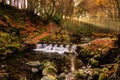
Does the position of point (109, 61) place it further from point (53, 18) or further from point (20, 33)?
point (53, 18)

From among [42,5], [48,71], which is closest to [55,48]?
[48,71]

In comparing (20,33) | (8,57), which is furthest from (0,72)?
(20,33)

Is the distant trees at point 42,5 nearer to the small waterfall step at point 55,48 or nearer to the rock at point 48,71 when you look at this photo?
the small waterfall step at point 55,48

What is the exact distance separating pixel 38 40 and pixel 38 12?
1287 cm

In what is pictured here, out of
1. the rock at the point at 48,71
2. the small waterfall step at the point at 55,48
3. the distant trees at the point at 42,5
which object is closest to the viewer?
the rock at the point at 48,71

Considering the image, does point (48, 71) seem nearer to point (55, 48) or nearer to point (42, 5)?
point (55, 48)

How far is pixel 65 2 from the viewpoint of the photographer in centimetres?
3728

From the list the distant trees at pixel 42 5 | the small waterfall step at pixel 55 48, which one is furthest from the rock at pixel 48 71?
the distant trees at pixel 42 5

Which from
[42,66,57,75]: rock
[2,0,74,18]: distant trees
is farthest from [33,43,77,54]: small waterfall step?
[2,0,74,18]: distant trees

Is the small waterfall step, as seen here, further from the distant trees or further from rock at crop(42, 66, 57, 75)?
the distant trees

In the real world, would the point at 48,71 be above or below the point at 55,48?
above

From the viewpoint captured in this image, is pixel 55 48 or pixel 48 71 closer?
pixel 48 71

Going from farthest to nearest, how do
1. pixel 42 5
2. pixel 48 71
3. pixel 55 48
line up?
1. pixel 42 5
2. pixel 55 48
3. pixel 48 71

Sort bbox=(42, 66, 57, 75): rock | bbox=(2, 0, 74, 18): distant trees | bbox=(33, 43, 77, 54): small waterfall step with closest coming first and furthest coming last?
bbox=(42, 66, 57, 75): rock, bbox=(33, 43, 77, 54): small waterfall step, bbox=(2, 0, 74, 18): distant trees
